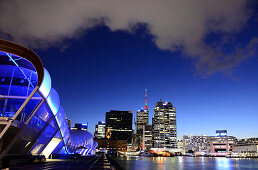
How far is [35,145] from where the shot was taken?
33.2m

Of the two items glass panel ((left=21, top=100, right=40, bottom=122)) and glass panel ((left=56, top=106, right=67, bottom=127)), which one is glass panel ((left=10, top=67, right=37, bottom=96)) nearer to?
glass panel ((left=21, top=100, right=40, bottom=122))

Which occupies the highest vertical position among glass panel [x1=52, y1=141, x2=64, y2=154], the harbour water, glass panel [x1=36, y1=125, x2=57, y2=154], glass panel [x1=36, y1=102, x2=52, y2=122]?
glass panel [x1=36, y1=102, x2=52, y2=122]

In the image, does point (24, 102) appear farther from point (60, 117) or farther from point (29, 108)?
point (60, 117)

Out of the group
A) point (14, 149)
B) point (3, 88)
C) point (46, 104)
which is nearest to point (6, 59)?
point (3, 88)

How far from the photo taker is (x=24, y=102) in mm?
22609

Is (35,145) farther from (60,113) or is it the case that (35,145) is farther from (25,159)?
(60,113)

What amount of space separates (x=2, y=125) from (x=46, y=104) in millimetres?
7562

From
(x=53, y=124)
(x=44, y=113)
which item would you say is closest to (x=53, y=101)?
(x=44, y=113)

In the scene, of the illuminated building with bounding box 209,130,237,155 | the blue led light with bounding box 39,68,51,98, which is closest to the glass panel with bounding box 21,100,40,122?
the blue led light with bounding box 39,68,51,98

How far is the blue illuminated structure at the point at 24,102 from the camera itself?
22781 millimetres

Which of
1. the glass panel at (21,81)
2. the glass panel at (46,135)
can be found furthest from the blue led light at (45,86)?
the glass panel at (46,135)

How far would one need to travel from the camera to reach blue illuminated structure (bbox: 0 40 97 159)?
22781 mm

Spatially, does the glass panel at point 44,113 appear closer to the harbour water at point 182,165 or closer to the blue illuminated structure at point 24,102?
the blue illuminated structure at point 24,102

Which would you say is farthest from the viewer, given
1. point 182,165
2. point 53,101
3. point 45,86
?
point 182,165
